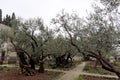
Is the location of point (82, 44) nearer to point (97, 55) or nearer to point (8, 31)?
point (97, 55)

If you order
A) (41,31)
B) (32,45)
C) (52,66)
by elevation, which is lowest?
(52,66)

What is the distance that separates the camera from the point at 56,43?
23.8 metres

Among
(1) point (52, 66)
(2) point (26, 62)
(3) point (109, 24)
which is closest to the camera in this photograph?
(3) point (109, 24)

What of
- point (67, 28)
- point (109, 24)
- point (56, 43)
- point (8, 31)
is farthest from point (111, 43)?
point (8, 31)

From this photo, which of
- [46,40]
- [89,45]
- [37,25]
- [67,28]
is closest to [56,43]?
[46,40]

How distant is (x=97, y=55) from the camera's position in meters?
10.2

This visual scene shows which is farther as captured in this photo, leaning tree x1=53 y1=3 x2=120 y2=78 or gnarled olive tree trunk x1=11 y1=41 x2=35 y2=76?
gnarled olive tree trunk x1=11 y1=41 x2=35 y2=76

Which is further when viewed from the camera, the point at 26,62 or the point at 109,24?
the point at 26,62

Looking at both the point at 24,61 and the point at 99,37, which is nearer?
the point at 99,37

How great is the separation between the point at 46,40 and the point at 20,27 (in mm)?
3194

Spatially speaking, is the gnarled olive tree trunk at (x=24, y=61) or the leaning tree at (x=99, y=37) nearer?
the leaning tree at (x=99, y=37)

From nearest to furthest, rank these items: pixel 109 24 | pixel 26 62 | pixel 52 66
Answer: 1. pixel 109 24
2. pixel 26 62
3. pixel 52 66

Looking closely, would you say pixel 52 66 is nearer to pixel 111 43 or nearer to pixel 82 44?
pixel 82 44

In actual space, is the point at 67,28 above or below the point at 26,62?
above
